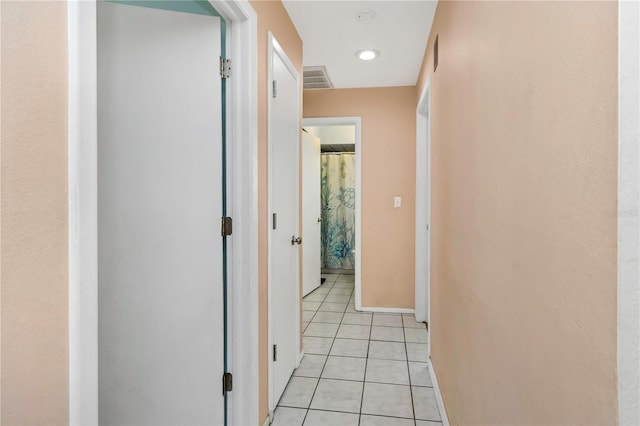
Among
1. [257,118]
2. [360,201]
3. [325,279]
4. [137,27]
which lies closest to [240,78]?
[257,118]

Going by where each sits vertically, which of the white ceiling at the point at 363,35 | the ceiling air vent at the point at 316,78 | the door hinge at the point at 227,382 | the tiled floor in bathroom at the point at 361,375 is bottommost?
the tiled floor in bathroom at the point at 361,375

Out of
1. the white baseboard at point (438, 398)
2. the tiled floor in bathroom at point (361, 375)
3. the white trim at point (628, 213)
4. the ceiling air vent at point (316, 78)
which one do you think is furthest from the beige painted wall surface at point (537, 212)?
the ceiling air vent at point (316, 78)

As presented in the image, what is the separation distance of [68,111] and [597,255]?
959 millimetres

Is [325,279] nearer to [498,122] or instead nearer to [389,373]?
[389,373]

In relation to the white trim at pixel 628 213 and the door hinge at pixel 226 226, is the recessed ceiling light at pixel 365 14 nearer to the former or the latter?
the door hinge at pixel 226 226

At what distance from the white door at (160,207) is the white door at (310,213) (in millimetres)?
2702

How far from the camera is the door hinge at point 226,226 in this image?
154cm

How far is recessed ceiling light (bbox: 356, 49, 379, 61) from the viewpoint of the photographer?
2809 mm

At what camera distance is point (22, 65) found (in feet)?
1.97

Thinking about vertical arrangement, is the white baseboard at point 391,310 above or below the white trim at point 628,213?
below

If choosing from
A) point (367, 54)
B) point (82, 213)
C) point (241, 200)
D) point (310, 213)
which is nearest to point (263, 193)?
point (241, 200)

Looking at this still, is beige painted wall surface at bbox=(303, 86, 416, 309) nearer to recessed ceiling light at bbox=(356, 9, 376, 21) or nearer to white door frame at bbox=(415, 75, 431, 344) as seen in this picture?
white door frame at bbox=(415, 75, 431, 344)

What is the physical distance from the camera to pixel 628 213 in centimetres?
49

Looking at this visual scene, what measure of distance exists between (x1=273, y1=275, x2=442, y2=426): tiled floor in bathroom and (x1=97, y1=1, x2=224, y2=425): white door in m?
0.69
